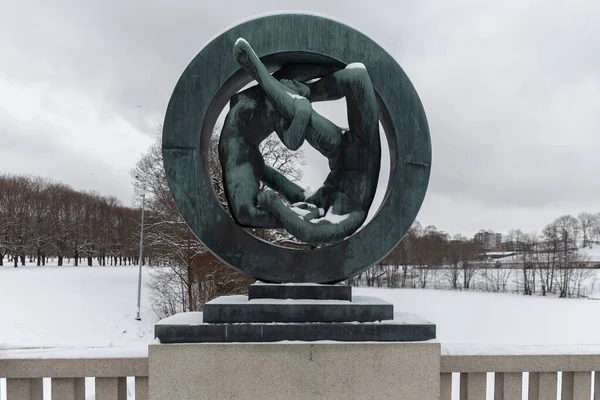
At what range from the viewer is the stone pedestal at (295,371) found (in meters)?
2.82

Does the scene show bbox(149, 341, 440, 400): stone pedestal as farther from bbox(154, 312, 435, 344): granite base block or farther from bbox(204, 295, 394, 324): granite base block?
bbox(204, 295, 394, 324): granite base block

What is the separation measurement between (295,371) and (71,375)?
1651mm

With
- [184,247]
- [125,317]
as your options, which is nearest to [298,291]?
[184,247]

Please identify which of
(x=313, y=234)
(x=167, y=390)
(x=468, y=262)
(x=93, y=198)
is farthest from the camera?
(x=93, y=198)

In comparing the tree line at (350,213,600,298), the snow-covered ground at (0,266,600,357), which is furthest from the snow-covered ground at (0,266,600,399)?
the tree line at (350,213,600,298)

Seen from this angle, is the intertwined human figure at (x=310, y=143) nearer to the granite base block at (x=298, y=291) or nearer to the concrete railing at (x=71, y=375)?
the granite base block at (x=298, y=291)

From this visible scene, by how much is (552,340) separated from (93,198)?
204ft

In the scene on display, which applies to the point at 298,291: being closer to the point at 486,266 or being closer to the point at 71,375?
the point at 71,375

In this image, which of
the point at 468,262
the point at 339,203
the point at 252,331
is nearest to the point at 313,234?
the point at 339,203

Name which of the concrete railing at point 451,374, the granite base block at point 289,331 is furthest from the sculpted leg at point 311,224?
the concrete railing at point 451,374

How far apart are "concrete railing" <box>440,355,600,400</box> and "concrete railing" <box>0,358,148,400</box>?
7.87 ft

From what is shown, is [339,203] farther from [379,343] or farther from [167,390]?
[167,390]

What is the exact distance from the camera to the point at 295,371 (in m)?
2.87

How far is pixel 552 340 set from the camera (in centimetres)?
1819
